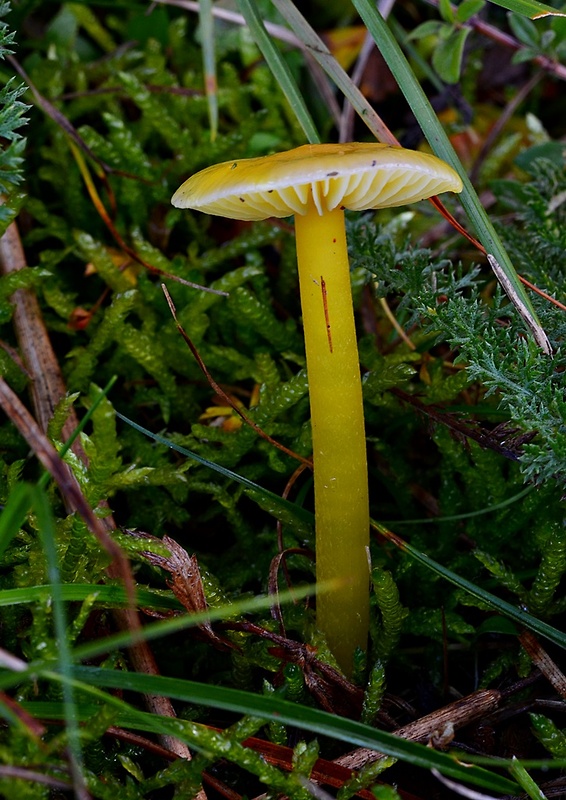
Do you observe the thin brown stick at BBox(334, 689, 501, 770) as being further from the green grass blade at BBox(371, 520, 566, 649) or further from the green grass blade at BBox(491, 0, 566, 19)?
the green grass blade at BBox(491, 0, 566, 19)

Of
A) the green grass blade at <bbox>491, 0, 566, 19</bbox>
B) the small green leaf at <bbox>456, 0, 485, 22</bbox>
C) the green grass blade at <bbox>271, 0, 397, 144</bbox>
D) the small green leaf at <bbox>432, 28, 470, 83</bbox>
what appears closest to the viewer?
the green grass blade at <bbox>491, 0, 566, 19</bbox>

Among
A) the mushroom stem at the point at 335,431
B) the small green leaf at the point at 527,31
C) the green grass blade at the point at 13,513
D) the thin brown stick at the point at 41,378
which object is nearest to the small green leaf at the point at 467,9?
the small green leaf at the point at 527,31

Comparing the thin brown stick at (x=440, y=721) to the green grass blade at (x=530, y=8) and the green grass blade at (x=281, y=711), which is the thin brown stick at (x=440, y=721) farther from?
the green grass blade at (x=530, y=8)

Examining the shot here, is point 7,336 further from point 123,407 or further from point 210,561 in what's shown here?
point 210,561

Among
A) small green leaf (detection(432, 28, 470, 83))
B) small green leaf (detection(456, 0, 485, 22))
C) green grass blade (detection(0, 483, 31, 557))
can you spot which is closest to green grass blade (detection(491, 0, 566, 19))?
small green leaf (detection(456, 0, 485, 22))

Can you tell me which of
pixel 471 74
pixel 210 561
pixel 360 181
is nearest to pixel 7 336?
pixel 210 561

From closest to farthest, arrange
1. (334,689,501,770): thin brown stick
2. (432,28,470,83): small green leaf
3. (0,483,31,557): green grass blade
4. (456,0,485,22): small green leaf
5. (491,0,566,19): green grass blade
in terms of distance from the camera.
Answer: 1. (0,483,31,557): green grass blade
2. (334,689,501,770): thin brown stick
3. (491,0,566,19): green grass blade
4. (456,0,485,22): small green leaf
5. (432,28,470,83): small green leaf
